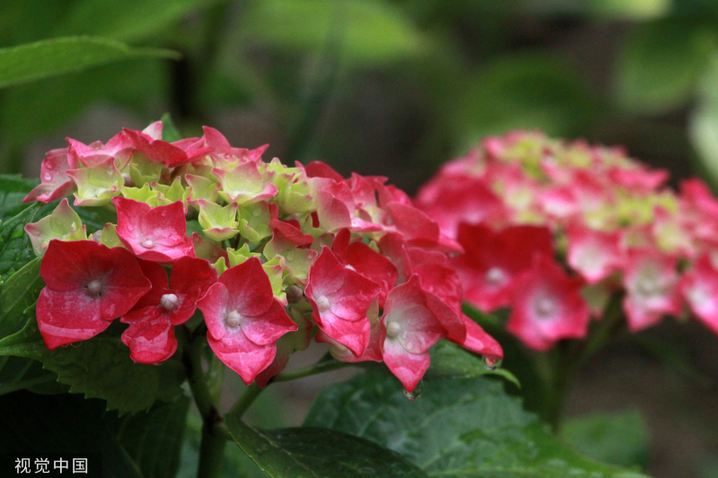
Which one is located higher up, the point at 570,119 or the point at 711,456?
the point at 570,119

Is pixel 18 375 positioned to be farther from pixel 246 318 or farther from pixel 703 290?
pixel 703 290

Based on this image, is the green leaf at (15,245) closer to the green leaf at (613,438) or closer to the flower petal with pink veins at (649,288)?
the flower petal with pink veins at (649,288)

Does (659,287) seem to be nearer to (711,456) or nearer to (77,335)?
(77,335)

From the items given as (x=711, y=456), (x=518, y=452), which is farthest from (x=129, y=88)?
(x=711, y=456)

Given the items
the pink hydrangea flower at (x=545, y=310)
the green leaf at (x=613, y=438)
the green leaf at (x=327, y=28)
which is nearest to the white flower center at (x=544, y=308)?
the pink hydrangea flower at (x=545, y=310)

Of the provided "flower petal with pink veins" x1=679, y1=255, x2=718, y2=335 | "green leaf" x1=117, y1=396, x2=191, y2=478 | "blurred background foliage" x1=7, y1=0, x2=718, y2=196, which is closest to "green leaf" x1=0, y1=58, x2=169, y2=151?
"blurred background foliage" x1=7, y1=0, x2=718, y2=196

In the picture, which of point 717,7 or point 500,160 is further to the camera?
point 717,7

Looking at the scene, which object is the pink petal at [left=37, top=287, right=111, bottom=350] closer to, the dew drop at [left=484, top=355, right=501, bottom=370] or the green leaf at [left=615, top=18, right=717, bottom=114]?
the dew drop at [left=484, top=355, right=501, bottom=370]

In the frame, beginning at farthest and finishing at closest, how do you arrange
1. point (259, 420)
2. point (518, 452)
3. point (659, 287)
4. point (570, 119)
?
point (570, 119), point (259, 420), point (659, 287), point (518, 452)
